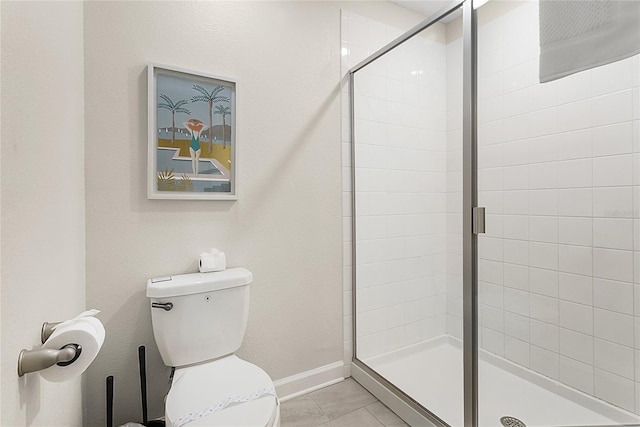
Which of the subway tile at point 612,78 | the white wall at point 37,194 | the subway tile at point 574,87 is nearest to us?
the white wall at point 37,194

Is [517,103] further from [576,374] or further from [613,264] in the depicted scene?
[576,374]

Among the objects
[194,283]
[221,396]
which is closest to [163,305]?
[194,283]

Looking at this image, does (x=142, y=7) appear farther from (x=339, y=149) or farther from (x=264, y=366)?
(x=264, y=366)

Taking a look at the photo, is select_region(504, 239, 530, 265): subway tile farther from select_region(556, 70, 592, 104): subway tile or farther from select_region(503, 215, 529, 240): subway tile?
select_region(556, 70, 592, 104): subway tile

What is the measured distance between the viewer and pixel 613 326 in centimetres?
136

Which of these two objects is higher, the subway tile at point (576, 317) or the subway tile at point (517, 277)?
the subway tile at point (517, 277)

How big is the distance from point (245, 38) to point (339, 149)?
791mm

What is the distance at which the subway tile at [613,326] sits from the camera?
51.6 inches

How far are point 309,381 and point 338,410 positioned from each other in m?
0.25

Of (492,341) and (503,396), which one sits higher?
(492,341)

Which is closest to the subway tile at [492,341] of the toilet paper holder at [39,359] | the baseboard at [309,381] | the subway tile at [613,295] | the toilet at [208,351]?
the subway tile at [613,295]

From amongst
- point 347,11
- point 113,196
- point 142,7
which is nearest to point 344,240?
point 113,196

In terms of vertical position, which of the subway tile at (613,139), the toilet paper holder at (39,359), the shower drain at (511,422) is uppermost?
the subway tile at (613,139)

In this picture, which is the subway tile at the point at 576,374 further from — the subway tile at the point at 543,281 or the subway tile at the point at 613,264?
the subway tile at the point at 613,264
